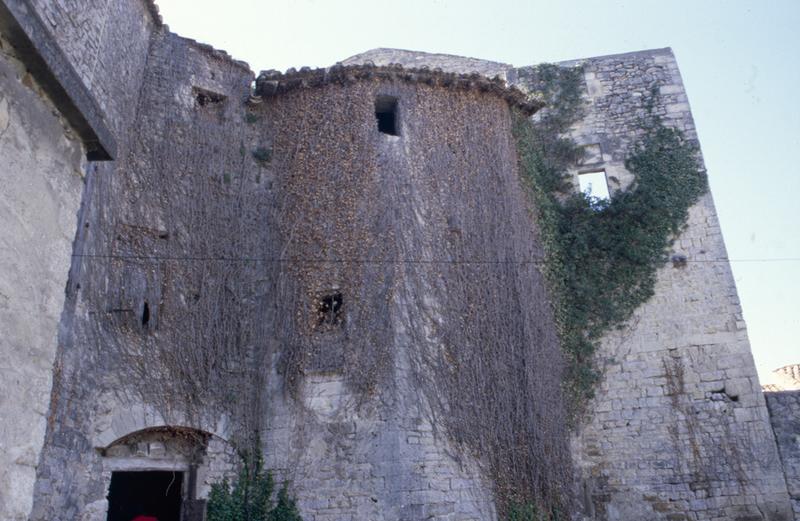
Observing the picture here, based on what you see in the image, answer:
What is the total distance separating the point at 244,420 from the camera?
9.45 meters

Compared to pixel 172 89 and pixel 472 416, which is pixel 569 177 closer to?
pixel 472 416

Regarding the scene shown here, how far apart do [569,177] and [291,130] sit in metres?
5.01

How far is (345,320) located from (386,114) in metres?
3.74

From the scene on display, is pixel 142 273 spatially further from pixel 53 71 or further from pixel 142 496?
pixel 53 71

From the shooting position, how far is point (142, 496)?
10.9 metres

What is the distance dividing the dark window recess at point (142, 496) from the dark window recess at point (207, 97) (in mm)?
5522

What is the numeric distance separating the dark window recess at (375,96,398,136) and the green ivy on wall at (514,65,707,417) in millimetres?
2258

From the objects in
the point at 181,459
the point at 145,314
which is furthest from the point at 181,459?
the point at 145,314

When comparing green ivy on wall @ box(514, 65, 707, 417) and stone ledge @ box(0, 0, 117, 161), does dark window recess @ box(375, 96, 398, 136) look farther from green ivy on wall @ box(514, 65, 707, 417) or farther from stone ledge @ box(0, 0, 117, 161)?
stone ledge @ box(0, 0, 117, 161)

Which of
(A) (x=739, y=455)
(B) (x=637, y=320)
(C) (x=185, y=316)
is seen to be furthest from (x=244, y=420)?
(A) (x=739, y=455)

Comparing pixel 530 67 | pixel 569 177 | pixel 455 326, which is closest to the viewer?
pixel 455 326

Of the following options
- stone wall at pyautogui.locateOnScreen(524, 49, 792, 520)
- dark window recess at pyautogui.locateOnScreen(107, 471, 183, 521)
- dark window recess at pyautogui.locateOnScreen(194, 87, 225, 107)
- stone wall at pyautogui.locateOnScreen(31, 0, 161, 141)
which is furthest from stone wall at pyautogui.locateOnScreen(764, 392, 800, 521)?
stone wall at pyautogui.locateOnScreen(31, 0, 161, 141)

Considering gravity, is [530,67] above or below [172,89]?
above

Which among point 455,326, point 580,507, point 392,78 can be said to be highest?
point 392,78
